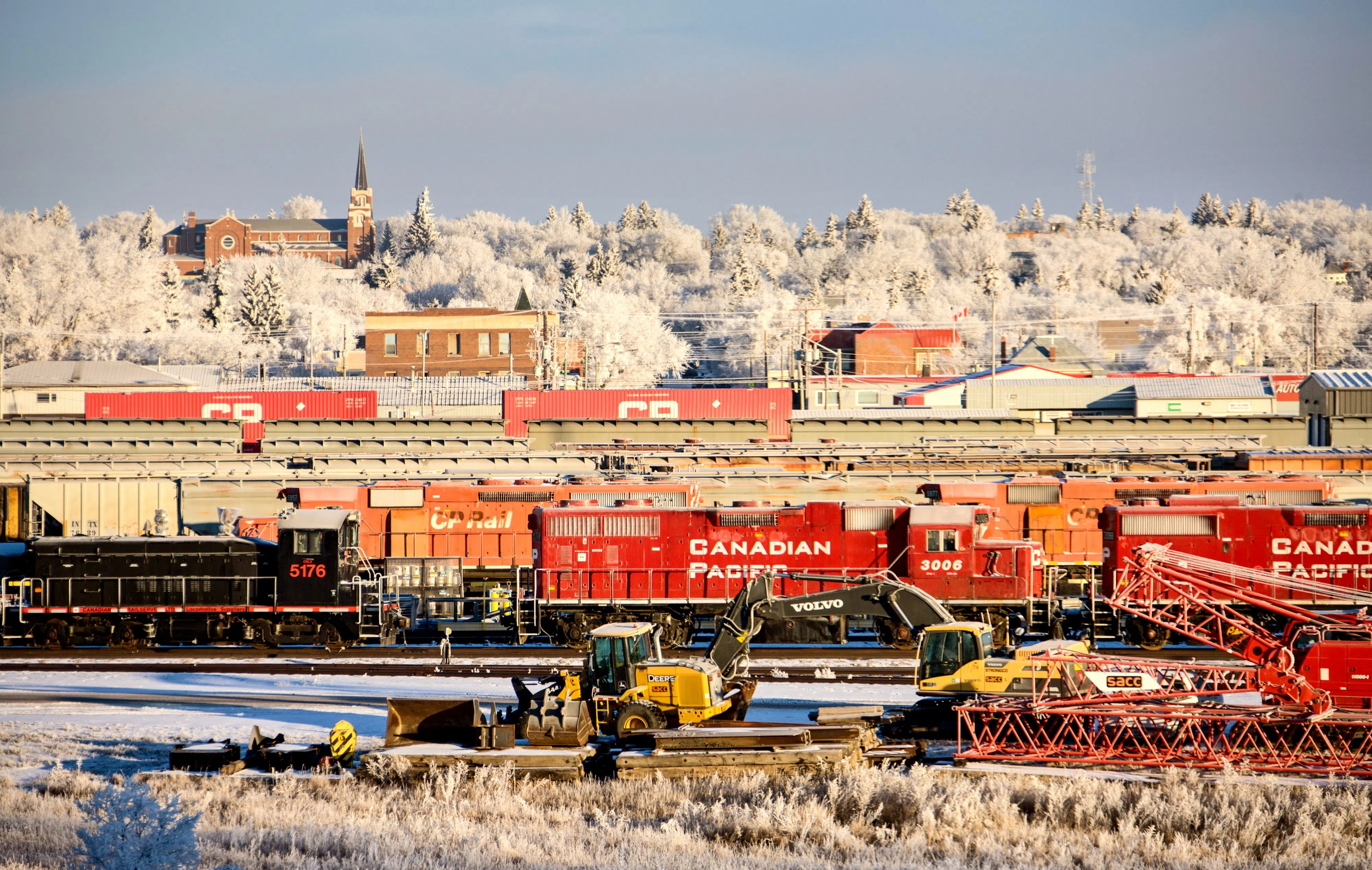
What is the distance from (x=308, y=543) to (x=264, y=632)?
8.46ft

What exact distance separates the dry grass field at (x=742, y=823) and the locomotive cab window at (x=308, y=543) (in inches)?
477

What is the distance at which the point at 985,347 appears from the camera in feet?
514

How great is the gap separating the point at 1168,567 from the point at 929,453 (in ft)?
122

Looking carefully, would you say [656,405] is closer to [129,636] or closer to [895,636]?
[895,636]

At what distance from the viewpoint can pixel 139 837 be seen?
1669cm

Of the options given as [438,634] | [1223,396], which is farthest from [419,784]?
[1223,396]

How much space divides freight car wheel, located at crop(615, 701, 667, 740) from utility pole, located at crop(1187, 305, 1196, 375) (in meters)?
87.7

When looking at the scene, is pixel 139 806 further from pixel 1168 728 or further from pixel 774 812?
pixel 1168 728

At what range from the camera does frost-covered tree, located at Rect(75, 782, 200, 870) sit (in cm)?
1617

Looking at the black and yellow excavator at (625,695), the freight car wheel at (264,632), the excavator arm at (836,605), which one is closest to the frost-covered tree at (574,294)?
the freight car wheel at (264,632)

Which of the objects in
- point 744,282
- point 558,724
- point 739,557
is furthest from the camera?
point 744,282

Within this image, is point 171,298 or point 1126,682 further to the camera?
point 171,298

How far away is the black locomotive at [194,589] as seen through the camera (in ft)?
104

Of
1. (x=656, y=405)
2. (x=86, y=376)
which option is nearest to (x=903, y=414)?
(x=656, y=405)
